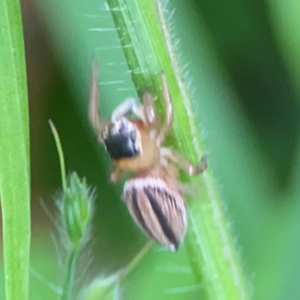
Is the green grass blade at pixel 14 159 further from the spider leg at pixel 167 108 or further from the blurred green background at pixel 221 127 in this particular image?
the blurred green background at pixel 221 127

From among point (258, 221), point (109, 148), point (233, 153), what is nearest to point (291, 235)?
point (258, 221)

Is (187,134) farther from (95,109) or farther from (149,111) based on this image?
(95,109)

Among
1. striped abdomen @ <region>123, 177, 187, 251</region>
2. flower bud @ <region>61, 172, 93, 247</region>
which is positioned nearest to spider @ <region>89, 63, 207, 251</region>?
striped abdomen @ <region>123, 177, 187, 251</region>

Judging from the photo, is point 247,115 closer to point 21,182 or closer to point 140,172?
point 140,172

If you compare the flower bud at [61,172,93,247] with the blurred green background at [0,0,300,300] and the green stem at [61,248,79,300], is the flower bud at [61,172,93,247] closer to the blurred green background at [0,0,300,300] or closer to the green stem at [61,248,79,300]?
the green stem at [61,248,79,300]

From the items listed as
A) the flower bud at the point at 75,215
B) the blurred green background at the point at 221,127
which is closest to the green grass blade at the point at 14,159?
the flower bud at the point at 75,215
